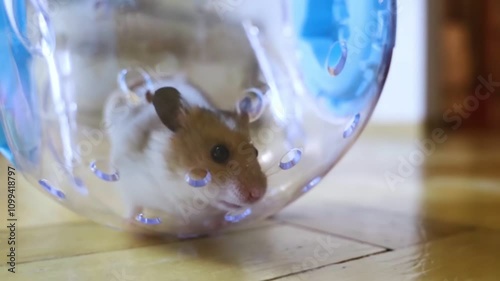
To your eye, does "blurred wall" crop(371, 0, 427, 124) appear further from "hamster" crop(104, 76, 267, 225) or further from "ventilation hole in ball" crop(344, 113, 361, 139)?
"hamster" crop(104, 76, 267, 225)

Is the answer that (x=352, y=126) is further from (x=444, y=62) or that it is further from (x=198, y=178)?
(x=444, y=62)

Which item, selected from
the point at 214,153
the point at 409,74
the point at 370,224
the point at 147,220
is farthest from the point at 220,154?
the point at 409,74

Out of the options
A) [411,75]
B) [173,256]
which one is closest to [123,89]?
[173,256]

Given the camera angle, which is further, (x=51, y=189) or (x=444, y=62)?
(x=444, y=62)

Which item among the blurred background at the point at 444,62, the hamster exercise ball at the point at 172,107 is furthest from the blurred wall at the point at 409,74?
the hamster exercise ball at the point at 172,107

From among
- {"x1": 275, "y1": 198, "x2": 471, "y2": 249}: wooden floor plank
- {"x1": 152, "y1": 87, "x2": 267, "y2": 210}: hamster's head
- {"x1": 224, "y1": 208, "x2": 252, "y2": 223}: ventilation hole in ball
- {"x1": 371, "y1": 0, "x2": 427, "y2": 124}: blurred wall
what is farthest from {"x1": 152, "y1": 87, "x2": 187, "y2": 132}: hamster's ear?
{"x1": 371, "y1": 0, "x2": 427, "y2": 124}: blurred wall

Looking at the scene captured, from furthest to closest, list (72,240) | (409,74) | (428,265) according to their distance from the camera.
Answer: (409,74) < (72,240) < (428,265)
